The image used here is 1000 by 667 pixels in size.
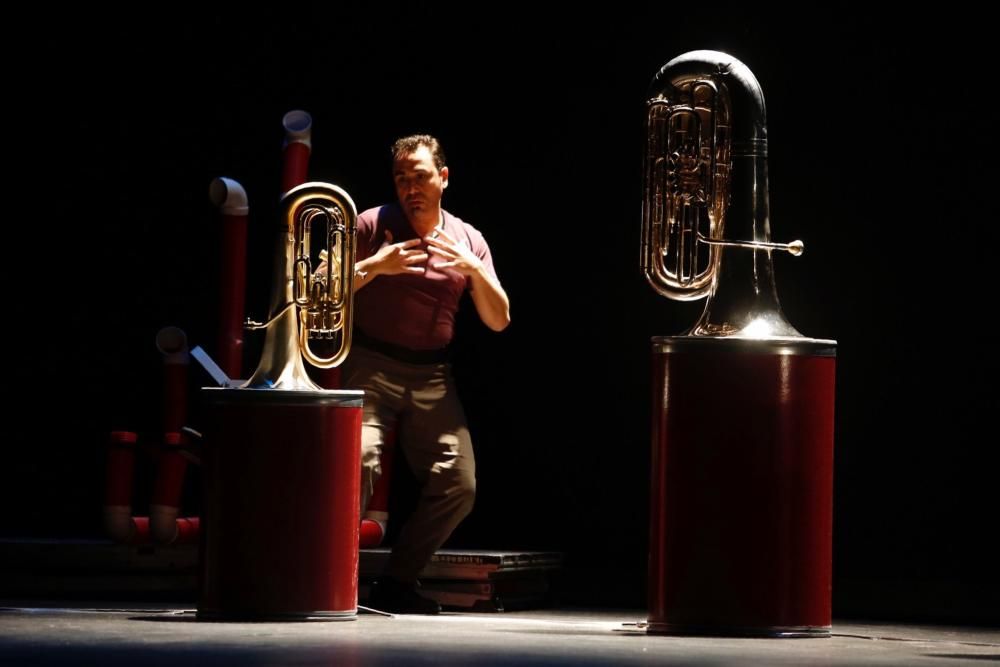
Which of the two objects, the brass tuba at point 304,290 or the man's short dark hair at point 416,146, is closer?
the brass tuba at point 304,290

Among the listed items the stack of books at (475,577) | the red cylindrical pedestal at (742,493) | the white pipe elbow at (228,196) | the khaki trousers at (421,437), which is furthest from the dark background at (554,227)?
the red cylindrical pedestal at (742,493)

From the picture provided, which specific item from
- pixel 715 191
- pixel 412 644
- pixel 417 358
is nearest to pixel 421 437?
pixel 417 358

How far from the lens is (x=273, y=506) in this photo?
4.84m

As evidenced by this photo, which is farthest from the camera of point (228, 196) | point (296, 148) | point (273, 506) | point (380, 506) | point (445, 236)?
point (380, 506)

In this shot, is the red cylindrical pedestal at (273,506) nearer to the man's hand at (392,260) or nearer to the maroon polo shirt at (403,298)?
the man's hand at (392,260)

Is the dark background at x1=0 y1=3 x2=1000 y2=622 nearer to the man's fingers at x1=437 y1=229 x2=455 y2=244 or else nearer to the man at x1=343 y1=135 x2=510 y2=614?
the man at x1=343 y1=135 x2=510 y2=614

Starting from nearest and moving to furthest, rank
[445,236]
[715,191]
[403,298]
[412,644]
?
[412,644]
[715,191]
[445,236]
[403,298]

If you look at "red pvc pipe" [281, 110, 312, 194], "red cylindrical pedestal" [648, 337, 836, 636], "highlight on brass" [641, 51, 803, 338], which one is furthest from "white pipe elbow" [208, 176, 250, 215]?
"red cylindrical pedestal" [648, 337, 836, 636]

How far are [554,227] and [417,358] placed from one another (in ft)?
5.53

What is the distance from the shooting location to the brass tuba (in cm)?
494

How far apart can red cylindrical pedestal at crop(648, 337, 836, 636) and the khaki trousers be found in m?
1.16

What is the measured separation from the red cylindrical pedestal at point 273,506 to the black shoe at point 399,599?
66 cm

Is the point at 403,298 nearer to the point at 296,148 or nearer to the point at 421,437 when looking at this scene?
the point at 421,437

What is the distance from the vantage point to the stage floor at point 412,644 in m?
3.88
